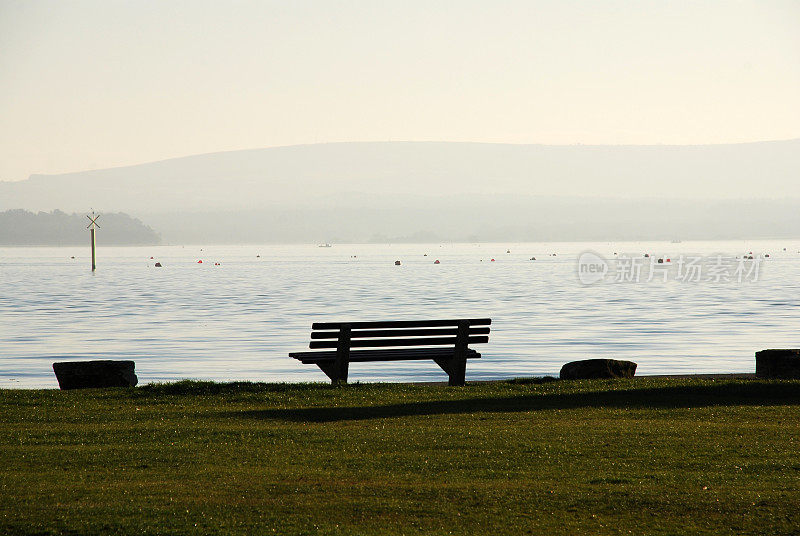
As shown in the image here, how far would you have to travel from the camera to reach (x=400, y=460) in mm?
12297

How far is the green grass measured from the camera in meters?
9.67

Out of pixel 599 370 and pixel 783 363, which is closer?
pixel 783 363

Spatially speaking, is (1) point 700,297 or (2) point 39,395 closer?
(2) point 39,395

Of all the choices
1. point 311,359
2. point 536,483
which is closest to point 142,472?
point 536,483

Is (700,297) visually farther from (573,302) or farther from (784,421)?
(784,421)

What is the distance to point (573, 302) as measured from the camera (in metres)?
72.8

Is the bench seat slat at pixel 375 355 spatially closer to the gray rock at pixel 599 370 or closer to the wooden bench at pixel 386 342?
the wooden bench at pixel 386 342

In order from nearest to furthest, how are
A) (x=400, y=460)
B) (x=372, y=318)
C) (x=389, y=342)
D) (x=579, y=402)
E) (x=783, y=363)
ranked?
(x=400, y=460), (x=579, y=402), (x=389, y=342), (x=783, y=363), (x=372, y=318)

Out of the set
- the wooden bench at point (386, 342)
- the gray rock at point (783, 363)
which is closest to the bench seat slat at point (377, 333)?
the wooden bench at point (386, 342)

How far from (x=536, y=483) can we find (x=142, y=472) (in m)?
4.11

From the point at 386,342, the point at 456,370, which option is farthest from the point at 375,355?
the point at 456,370

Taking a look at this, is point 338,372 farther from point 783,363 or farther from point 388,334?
point 783,363

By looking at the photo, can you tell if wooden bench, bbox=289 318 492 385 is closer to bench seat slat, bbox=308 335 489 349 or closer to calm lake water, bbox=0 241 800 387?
bench seat slat, bbox=308 335 489 349

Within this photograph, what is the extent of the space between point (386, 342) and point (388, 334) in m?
0.16
